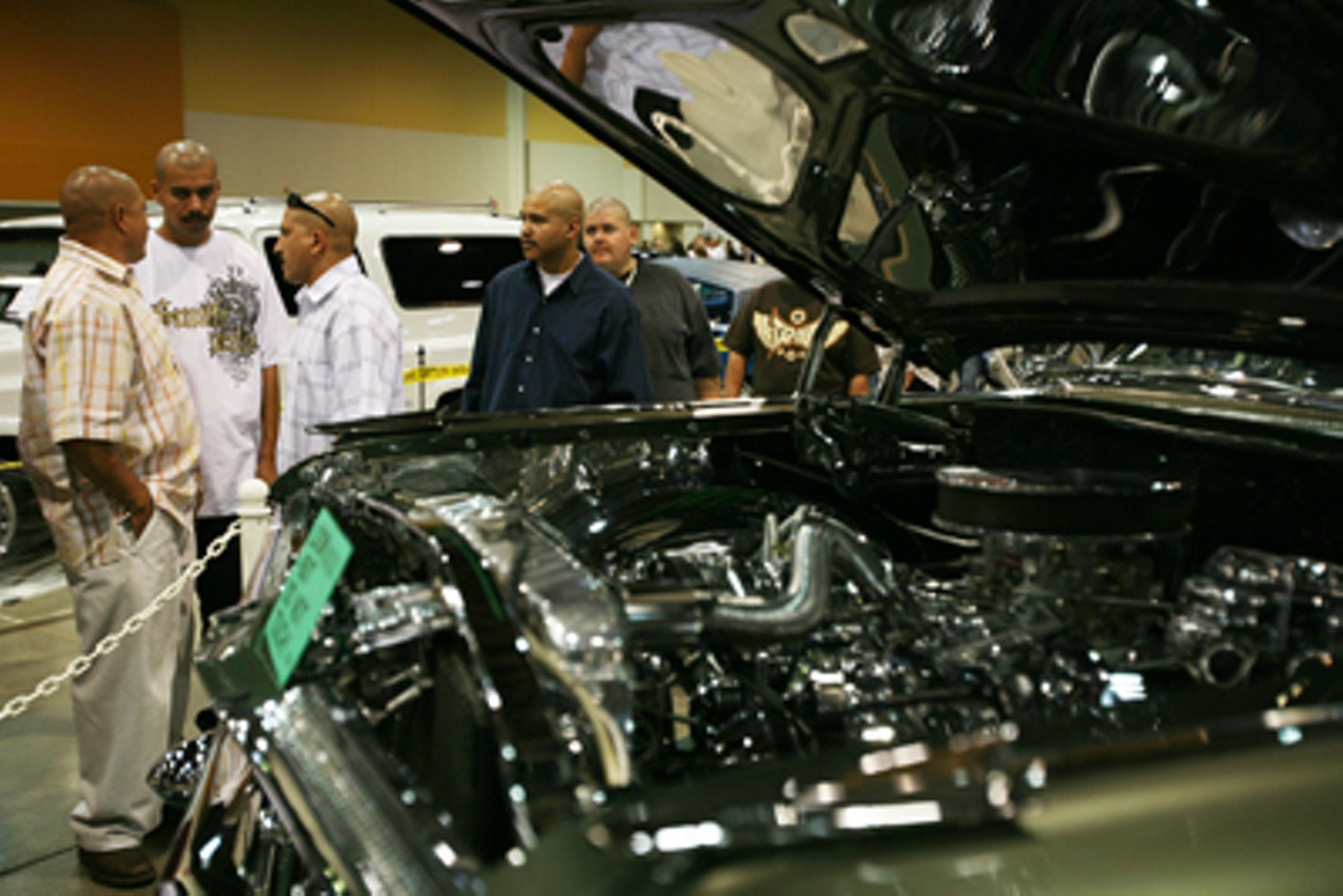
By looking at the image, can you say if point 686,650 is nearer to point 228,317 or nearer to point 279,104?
point 228,317

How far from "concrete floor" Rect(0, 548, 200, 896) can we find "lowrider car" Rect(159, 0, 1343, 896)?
1.23m

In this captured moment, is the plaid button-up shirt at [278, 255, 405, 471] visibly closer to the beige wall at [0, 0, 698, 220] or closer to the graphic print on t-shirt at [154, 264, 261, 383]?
the graphic print on t-shirt at [154, 264, 261, 383]

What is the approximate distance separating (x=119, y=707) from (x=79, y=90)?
27.1 ft

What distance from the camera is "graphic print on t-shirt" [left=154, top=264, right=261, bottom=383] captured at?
11.8ft

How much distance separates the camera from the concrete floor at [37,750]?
2.80 metres

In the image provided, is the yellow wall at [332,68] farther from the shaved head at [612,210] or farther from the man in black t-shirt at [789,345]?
the man in black t-shirt at [789,345]

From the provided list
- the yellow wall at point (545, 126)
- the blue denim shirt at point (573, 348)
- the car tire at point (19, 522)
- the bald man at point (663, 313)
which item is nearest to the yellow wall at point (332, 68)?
the yellow wall at point (545, 126)

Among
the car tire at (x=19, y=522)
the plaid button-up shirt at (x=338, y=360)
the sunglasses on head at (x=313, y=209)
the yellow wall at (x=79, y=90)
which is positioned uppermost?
the yellow wall at (x=79, y=90)

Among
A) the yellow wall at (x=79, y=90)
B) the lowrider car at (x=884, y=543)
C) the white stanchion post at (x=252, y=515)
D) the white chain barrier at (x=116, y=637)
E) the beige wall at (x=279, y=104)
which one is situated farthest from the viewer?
the beige wall at (x=279, y=104)

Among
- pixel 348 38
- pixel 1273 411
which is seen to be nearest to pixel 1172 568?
pixel 1273 411

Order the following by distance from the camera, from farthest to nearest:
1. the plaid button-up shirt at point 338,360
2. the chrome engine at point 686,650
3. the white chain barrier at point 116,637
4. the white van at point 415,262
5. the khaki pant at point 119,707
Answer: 1. the white van at point 415,262
2. the plaid button-up shirt at point 338,360
3. the khaki pant at point 119,707
4. the white chain barrier at point 116,637
5. the chrome engine at point 686,650

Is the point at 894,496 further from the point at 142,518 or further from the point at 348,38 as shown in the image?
the point at 348,38

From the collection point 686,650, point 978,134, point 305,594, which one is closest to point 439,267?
point 978,134

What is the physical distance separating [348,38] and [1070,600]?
11715 mm
